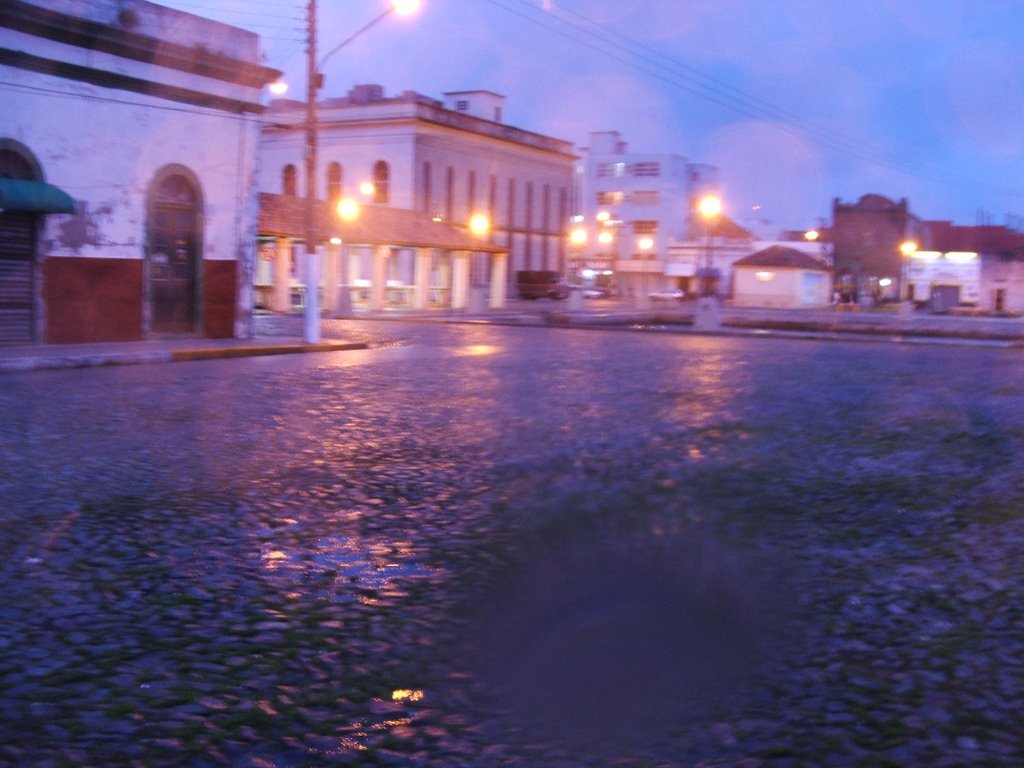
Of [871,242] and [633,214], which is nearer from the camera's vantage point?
[871,242]

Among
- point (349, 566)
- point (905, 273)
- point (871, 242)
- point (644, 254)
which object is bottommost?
point (349, 566)

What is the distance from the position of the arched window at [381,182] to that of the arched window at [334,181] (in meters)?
2.84

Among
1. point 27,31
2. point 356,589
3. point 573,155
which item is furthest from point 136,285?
point 573,155

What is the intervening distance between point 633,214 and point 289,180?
38.6 metres

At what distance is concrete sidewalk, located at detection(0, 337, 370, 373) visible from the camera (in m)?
18.3

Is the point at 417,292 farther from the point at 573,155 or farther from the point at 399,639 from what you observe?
the point at 399,639

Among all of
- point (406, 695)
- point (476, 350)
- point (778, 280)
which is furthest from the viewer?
point (778, 280)

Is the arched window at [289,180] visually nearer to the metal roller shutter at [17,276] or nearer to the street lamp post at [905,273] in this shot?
the street lamp post at [905,273]

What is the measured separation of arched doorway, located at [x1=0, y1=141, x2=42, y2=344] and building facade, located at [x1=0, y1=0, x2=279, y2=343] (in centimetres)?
2

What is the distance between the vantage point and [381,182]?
61938 millimetres

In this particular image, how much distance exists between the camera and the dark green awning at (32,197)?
18.9m

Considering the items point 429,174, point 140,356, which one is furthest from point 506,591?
point 429,174

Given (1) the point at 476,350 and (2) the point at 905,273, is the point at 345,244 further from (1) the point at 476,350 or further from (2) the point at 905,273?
(2) the point at 905,273

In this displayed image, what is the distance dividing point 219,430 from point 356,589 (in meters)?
6.04
